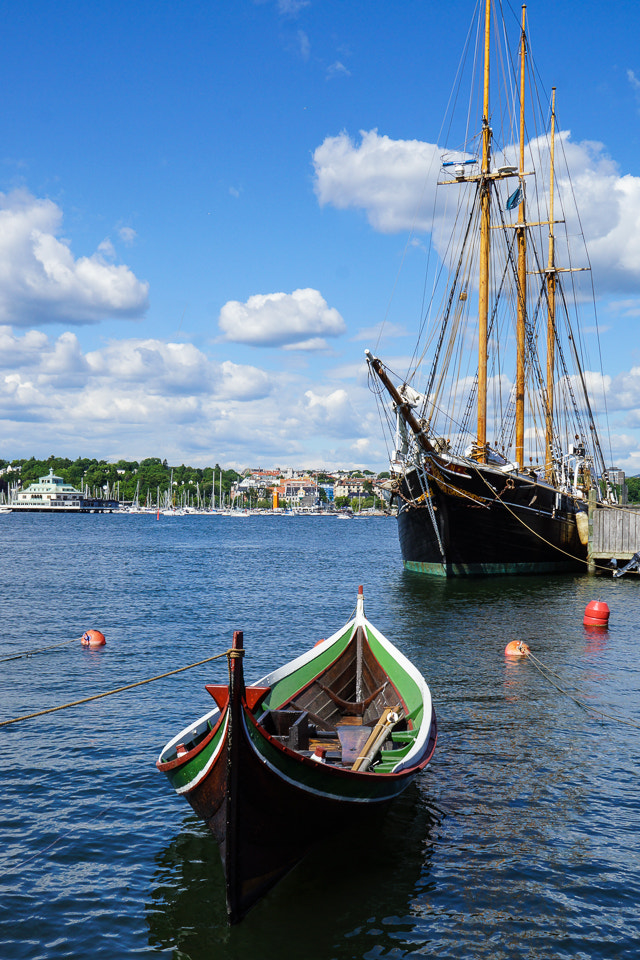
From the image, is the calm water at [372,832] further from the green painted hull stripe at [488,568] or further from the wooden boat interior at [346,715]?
the green painted hull stripe at [488,568]

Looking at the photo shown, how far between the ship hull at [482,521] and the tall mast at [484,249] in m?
4.40

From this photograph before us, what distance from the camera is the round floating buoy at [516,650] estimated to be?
22728 mm

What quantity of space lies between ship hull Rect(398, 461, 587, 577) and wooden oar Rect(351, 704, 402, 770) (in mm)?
25818

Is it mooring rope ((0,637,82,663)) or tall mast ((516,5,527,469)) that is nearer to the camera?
mooring rope ((0,637,82,663))

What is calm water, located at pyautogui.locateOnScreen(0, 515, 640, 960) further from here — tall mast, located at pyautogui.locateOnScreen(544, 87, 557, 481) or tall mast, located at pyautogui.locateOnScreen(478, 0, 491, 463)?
tall mast, located at pyautogui.locateOnScreen(544, 87, 557, 481)

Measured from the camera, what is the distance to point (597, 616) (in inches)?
1075

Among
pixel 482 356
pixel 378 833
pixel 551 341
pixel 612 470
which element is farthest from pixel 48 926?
pixel 612 470

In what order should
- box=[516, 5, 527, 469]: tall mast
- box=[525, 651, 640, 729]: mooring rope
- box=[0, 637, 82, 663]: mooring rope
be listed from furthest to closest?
1. box=[516, 5, 527, 469]: tall mast
2. box=[0, 637, 82, 663]: mooring rope
3. box=[525, 651, 640, 729]: mooring rope

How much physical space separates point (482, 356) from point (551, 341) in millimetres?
17152

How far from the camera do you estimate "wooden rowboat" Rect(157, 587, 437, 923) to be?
8.25 m

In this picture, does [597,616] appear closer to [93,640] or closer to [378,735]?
[93,640]

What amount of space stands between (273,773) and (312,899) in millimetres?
1854

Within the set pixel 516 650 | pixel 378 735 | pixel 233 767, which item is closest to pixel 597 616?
pixel 516 650

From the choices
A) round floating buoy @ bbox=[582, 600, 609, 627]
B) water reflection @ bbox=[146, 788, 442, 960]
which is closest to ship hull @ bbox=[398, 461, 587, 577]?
round floating buoy @ bbox=[582, 600, 609, 627]
